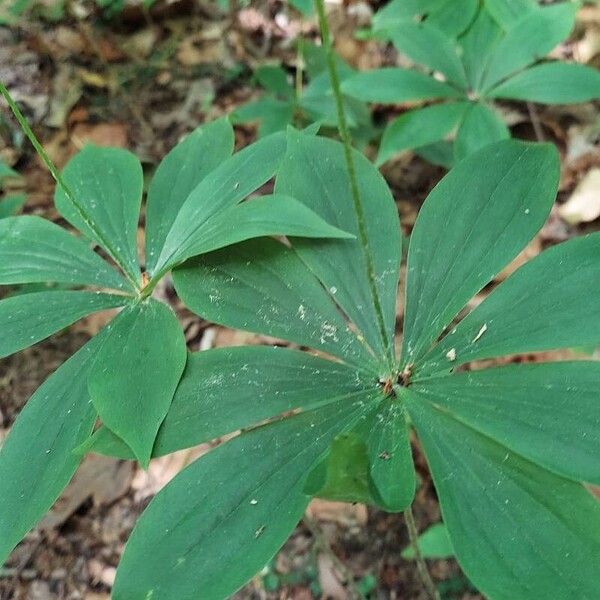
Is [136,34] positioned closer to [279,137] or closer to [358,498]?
[279,137]

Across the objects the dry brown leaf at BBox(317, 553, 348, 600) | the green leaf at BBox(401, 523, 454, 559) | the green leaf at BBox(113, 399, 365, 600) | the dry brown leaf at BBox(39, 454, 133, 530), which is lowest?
the dry brown leaf at BBox(317, 553, 348, 600)

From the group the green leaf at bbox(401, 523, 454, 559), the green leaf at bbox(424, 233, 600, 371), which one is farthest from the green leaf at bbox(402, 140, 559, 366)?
the green leaf at bbox(401, 523, 454, 559)

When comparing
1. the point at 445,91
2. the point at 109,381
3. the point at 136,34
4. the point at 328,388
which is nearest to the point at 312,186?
the point at 328,388

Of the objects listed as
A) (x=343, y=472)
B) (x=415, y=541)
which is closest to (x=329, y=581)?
(x=415, y=541)

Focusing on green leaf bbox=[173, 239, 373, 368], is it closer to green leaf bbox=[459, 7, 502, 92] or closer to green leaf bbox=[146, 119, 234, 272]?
green leaf bbox=[146, 119, 234, 272]

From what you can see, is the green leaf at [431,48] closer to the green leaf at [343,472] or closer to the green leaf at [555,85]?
the green leaf at [555,85]

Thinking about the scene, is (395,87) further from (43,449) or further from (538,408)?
(43,449)
